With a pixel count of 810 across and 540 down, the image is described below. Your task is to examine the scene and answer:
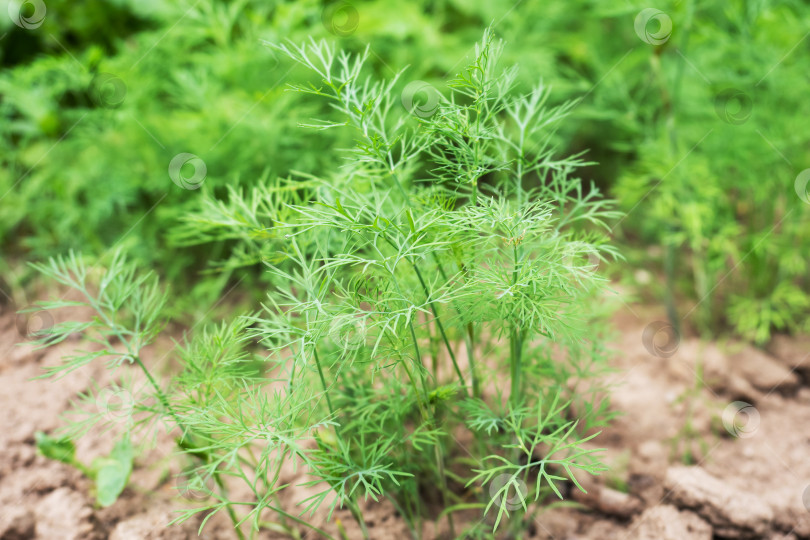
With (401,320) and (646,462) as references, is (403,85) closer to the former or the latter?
(401,320)

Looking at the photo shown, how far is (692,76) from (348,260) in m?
1.89

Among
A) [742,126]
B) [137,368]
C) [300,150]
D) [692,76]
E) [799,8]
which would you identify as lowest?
[137,368]

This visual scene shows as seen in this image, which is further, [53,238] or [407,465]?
[53,238]

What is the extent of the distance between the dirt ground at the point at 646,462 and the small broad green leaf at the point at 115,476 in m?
0.07

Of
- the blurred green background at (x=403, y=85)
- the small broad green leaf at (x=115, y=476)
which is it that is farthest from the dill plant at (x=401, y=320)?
the blurred green background at (x=403, y=85)

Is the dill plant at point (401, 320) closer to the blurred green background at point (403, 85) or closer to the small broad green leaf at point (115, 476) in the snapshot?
the small broad green leaf at point (115, 476)

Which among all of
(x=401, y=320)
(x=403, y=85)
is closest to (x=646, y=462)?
(x=401, y=320)

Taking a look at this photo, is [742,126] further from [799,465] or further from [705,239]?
[799,465]

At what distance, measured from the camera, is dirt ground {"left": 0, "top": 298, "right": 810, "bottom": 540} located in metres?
1.27

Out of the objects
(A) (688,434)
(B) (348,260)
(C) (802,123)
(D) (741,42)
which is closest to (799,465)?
(A) (688,434)

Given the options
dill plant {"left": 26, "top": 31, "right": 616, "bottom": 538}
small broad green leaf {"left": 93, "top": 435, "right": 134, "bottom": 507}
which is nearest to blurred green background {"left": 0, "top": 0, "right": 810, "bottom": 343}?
small broad green leaf {"left": 93, "top": 435, "right": 134, "bottom": 507}

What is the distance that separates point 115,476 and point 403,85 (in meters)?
1.48

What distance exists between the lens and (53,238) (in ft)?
7.38

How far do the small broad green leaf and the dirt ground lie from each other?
68 millimetres
